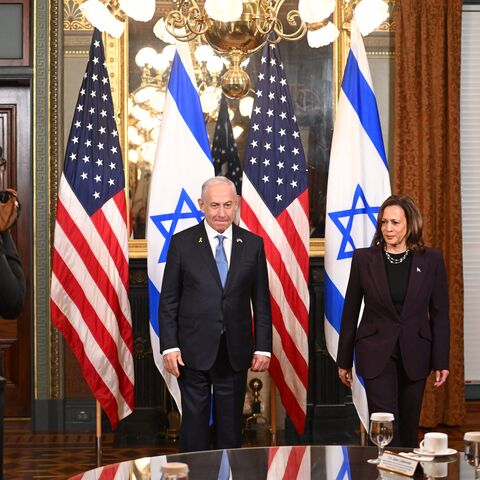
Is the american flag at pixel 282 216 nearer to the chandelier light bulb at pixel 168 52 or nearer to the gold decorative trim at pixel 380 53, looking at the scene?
the chandelier light bulb at pixel 168 52

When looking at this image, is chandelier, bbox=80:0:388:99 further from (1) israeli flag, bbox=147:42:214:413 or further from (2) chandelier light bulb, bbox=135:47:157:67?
(2) chandelier light bulb, bbox=135:47:157:67

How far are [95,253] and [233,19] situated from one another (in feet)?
8.42

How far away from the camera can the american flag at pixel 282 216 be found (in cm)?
591

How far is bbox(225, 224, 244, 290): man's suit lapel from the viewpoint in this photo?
4926 mm

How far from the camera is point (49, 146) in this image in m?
6.98

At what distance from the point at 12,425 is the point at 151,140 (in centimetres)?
236

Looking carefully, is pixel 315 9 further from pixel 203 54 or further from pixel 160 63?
pixel 160 63

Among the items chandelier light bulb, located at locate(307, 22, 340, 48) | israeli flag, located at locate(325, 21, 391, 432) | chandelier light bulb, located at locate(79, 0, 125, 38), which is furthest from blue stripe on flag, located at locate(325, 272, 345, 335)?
chandelier light bulb, located at locate(79, 0, 125, 38)

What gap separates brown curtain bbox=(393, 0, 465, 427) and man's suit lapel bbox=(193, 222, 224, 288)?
249cm

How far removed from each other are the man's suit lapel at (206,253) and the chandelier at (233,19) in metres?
1.02

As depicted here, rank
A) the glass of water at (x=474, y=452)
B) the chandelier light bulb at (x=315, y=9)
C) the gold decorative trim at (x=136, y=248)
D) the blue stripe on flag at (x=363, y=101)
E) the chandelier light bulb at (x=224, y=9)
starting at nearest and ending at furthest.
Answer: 1. the glass of water at (x=474, y=452)
2. the chandelier light bulb at (x=224, y=9)
3. the chandelier light bulb at (x=315, y=9)
4. the blue stripe on flag at (x=363, y=101)
5. the gold decorative trim at (x=136, y=248)

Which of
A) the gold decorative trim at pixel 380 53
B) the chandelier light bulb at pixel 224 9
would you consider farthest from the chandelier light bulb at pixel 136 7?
the gold decorative trim at pixel 380 53

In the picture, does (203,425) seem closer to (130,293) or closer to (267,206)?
(267,206)

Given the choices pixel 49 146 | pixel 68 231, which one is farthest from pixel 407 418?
pixel 49 146
